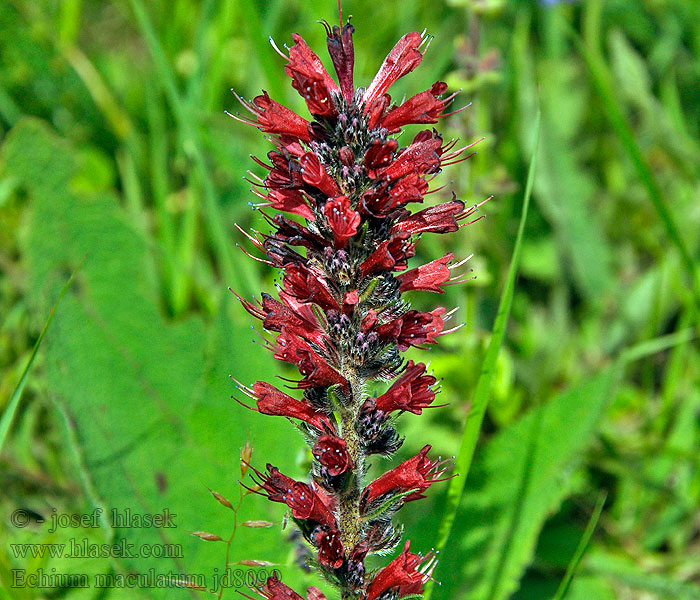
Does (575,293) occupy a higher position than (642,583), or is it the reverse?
(575,293)

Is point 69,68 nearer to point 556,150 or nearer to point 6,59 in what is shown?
point 6,59

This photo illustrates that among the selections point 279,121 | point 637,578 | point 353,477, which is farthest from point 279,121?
point 637,578

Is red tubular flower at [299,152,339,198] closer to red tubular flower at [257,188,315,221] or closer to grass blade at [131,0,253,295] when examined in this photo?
red tubular flower at [257,188,315,221]

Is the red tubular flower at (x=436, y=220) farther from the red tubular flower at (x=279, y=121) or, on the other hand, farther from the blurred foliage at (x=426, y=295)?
the blurred foliage at (x=426, y=295)

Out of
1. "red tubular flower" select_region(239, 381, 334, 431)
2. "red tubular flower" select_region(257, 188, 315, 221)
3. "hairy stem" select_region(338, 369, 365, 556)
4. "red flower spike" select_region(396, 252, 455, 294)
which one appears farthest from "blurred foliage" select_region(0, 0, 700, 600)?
"red tubular flower" select_region(257, 188, 315, 221)

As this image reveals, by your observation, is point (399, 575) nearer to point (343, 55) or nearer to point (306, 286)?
point (306, 286)

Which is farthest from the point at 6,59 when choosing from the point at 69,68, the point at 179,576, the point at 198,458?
the point at 179,576
